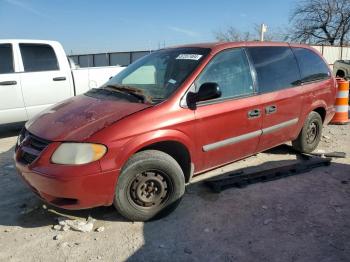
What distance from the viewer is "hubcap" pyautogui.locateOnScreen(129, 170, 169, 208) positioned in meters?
3.55

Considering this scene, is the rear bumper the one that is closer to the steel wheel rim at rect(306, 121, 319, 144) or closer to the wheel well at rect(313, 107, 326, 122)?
the steel wheel rim at rect(306, 121, 319, 144)

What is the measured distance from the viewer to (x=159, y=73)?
14.1ft

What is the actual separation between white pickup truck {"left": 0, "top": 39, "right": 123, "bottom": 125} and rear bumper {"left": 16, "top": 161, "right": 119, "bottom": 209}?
395 centimetres

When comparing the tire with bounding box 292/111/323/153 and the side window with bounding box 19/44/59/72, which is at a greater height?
the side window with bounding box 19/44/59/72

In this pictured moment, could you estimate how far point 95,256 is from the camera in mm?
3148

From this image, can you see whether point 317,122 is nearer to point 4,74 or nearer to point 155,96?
point 155,96

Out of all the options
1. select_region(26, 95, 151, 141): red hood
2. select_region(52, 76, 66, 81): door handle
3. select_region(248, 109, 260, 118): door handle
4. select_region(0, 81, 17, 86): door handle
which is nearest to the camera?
select_region(26, 95, 151, 141): red hood

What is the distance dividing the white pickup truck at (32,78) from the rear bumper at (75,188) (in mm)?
Answer: 3950

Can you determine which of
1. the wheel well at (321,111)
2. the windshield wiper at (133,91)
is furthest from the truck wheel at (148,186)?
the wheel well at (321,111)

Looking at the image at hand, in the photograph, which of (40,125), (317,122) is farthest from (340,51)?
(40,125)

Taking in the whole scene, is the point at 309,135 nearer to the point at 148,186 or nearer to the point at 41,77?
the point at 148,186

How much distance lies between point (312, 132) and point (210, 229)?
298 centimetres

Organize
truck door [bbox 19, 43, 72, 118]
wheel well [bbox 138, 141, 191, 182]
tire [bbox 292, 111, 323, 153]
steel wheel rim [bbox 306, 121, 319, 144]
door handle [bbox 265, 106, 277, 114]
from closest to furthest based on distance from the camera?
wheel well [bbox 138, 141, 191, 182]
door handle [bbox 265, 106, 277, 114]
tire [bbox 292, 111, 323, 153]
steel wheel rim [bbox 306, 121, 319, 144]
truck door [bbox 19, 43, 72, 118]

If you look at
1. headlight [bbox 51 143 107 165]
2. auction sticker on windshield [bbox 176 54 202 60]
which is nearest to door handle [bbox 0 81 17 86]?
auction sticker on windshield [bbox 176 54 202 60]
